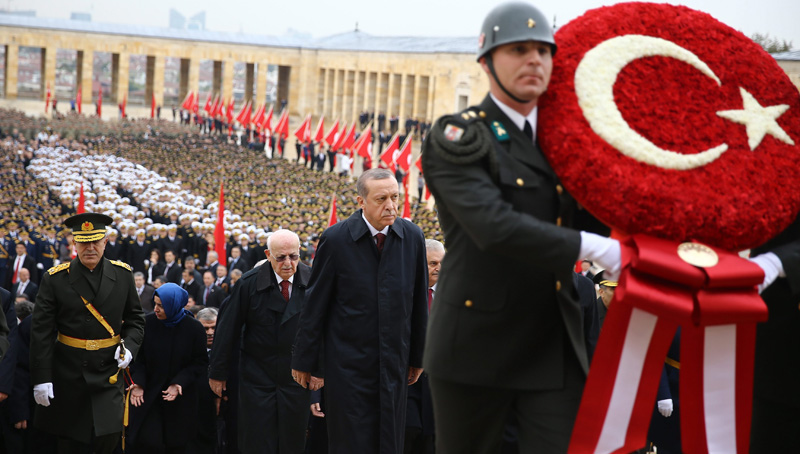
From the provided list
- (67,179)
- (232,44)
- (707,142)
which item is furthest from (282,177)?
(232,44)

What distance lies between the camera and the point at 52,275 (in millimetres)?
6496

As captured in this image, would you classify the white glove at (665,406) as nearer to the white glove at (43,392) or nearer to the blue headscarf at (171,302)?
the blue headscarf at (171,302)

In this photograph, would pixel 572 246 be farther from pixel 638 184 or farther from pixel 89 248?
pixel 89 248

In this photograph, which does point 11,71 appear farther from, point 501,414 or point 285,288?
point 501,414

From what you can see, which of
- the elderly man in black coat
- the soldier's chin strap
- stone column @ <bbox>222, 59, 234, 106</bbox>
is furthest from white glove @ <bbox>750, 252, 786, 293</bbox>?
stone column @ <bbox>222, 59, 234, 106</bbox>

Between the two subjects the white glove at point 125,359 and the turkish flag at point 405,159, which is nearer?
the white glove at point 125,359

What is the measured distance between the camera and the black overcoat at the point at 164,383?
712 centimetres

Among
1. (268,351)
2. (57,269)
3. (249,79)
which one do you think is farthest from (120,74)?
(268,351)

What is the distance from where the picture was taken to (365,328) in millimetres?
5160

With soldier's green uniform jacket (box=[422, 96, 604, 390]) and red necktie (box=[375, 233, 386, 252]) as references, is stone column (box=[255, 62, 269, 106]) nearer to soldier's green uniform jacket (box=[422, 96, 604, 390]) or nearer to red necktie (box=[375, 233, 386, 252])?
red necktie (box=[375, 233, 386, 252])

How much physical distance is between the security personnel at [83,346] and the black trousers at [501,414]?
4.00 metres

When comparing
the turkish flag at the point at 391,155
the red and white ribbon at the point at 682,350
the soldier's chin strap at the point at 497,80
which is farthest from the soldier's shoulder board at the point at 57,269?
the turkish flag at the point at 391,155

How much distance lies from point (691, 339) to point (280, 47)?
73.8m

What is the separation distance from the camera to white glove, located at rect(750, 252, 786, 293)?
286cm
